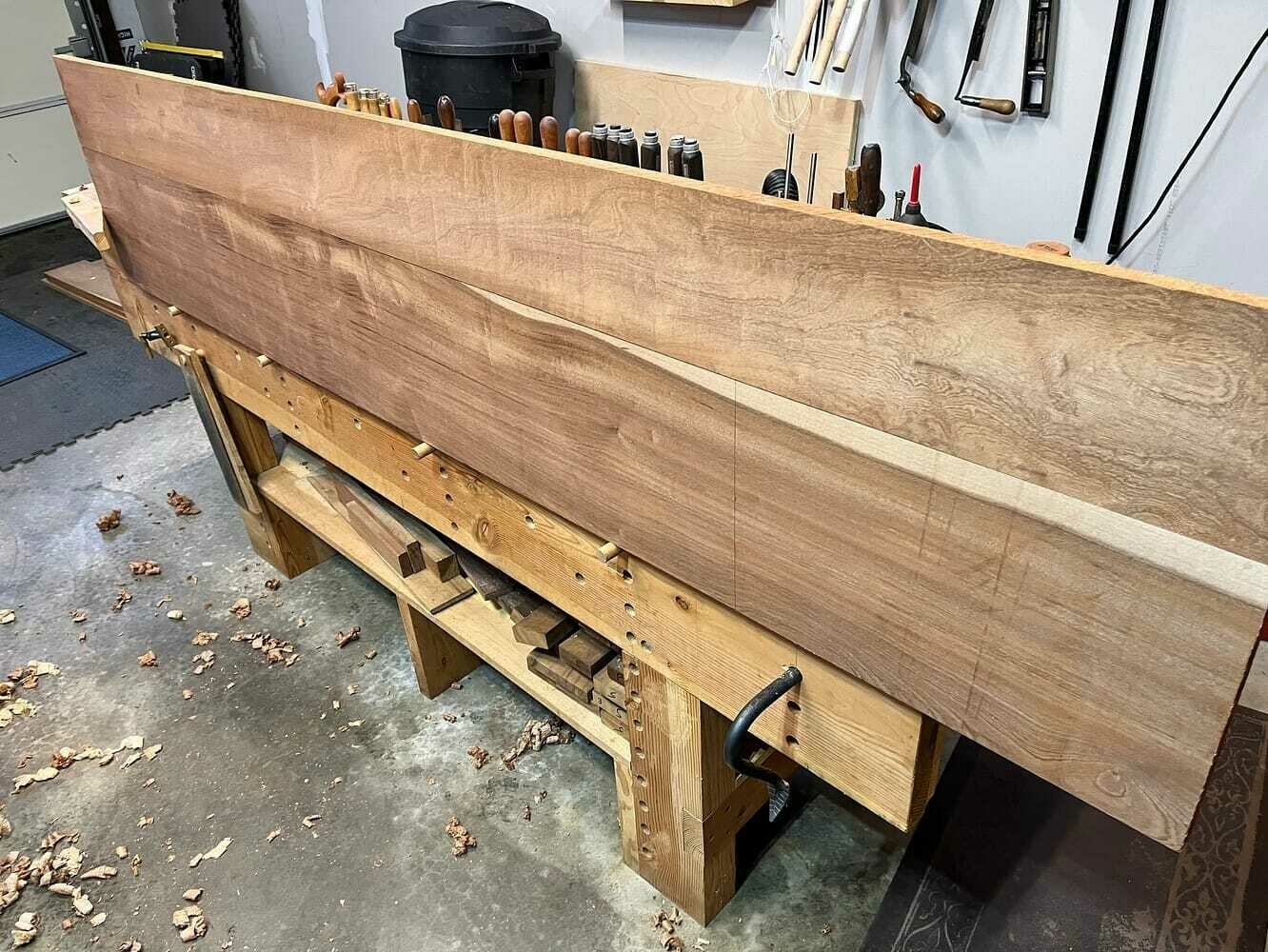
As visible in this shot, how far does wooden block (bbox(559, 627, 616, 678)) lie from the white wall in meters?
1.15

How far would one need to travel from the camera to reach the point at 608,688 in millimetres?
1452

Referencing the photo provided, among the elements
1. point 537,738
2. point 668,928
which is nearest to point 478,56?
point 537,738

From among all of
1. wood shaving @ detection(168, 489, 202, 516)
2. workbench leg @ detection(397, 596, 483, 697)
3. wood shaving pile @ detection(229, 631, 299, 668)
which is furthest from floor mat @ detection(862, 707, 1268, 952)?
wood shaving @ detection(168, 489, 202, 516)

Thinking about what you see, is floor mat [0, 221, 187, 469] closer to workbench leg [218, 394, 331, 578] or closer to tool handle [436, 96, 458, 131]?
workbench leg [218, 394, 331, 578]

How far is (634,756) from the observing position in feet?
4.48

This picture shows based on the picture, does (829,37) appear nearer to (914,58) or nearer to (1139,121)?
(914,58)

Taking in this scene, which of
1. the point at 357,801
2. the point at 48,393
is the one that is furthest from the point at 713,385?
the point at 48,393

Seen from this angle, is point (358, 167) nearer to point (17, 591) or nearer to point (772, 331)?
point (772, 331)

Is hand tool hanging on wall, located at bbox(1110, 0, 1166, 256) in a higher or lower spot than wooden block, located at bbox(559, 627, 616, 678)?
higher

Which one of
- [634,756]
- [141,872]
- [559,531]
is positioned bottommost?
[141,872]

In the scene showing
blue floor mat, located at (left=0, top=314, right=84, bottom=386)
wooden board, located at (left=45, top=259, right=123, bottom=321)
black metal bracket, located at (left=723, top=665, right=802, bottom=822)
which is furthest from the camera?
wooden board, located at (left=45, top=259, right=123, bottom=321)

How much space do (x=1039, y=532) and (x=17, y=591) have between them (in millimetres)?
2631

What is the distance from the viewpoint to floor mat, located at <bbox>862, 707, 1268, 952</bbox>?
4.69 ft

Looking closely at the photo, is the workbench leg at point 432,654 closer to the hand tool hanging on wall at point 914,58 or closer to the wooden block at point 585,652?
the wooden block at point 585,652
